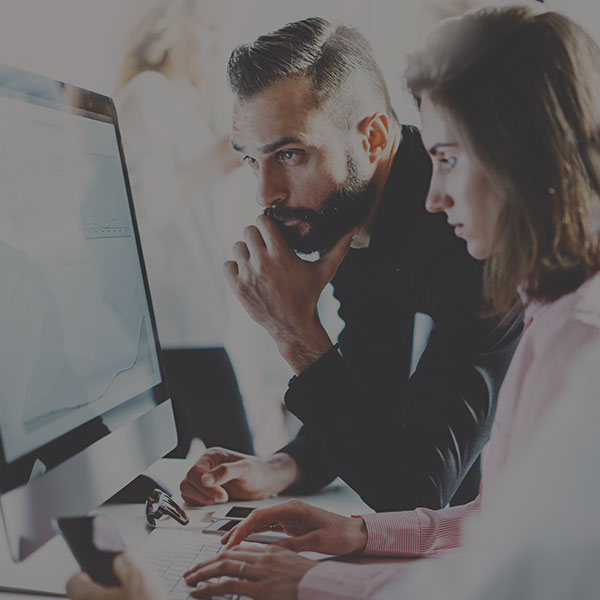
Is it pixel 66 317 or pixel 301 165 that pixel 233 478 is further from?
pixel 301 165

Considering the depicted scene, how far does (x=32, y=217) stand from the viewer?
71 cm

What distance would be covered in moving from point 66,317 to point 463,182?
0.47 meters

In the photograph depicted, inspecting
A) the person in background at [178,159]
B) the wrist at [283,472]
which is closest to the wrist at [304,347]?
the wrist at [283,472]

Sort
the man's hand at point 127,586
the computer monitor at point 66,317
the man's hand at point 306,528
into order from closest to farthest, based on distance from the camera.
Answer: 1. the man's hand at point 127,586
2. the computer monitor at point 66,317
3. the man's hand at point 306,528

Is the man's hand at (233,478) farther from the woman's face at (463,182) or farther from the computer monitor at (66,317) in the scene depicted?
the woman's face at (463,182)

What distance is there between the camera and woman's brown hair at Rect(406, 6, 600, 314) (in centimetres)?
67

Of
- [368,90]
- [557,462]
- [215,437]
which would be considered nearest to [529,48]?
[557,462]

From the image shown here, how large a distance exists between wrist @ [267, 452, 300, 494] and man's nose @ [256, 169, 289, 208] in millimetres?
492

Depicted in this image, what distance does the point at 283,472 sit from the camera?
3.48ft

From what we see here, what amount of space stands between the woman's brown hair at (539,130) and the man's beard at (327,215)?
1.99 ft

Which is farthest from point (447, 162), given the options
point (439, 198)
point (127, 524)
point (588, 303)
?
point (127, 524)

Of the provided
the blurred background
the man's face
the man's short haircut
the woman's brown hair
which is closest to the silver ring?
the woman's brown hair

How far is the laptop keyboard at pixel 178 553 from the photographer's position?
0.70 metres

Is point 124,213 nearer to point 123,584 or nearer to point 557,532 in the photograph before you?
point 123,584
